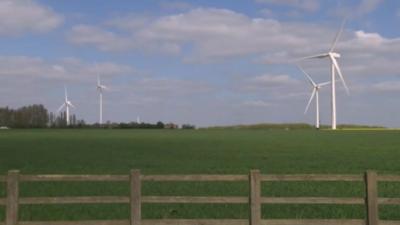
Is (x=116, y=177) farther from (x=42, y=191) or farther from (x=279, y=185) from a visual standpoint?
(x=279, y=185)

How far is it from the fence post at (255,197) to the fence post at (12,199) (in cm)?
472

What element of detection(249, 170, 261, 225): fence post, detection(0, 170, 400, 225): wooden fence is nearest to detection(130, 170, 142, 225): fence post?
detection(0, 170, 400, 225): wooden fence

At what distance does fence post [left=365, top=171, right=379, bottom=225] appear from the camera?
13.7m

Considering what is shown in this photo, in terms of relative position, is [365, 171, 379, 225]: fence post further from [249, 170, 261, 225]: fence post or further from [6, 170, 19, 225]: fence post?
[6, 170, 19, 225]: fence post

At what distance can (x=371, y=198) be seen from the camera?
1373 cm

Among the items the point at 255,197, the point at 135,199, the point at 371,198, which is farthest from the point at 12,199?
the point at 371,198

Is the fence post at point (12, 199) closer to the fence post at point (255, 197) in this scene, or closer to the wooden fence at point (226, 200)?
the wooden fence at point (226, 200)

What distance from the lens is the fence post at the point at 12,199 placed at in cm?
1372

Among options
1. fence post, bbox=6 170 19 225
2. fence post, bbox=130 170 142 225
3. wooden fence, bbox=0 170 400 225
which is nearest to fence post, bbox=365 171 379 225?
wooden fence, bbox=0 170 400 225

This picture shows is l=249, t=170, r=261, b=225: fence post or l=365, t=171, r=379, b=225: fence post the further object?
l=365, t=171, r=379, b=225: fence post

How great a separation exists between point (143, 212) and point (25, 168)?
21.7 metres

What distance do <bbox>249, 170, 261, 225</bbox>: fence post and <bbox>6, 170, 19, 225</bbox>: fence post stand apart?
472 cm

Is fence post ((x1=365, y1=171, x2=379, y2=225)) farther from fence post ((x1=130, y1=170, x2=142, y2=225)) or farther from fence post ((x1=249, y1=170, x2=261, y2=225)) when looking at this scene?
fence post ((x1=130, y1=170, x2=142, y2=225))

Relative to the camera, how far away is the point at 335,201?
13992 mm
